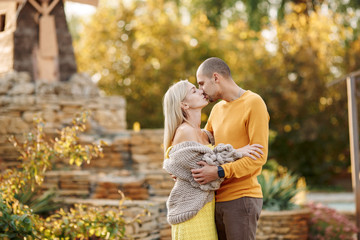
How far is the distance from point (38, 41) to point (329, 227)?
757cm

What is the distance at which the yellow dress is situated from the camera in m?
3.16

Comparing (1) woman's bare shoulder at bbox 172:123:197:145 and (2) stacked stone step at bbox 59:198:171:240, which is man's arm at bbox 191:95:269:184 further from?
(2) stacked stone step at bbox 59:198:171:240

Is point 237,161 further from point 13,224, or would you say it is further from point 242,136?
point 13,224

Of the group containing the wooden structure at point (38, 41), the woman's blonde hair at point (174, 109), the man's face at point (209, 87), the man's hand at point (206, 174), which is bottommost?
the man's hand at point (206, 174)

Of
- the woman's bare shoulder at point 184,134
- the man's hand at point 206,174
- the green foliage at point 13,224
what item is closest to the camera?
the man's hand at point 206,174

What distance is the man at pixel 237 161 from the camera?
313cm

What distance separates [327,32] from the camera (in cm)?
1703

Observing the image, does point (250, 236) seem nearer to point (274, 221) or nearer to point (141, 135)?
point (274, 221)

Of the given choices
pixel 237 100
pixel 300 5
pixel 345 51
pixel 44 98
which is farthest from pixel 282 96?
pixel 237 100

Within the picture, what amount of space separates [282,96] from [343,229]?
958 centimetres

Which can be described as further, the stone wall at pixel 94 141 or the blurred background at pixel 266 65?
the blurred background at pixel 266 65

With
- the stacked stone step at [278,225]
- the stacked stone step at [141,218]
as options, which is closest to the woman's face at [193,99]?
the stacked stone step at [141,218]

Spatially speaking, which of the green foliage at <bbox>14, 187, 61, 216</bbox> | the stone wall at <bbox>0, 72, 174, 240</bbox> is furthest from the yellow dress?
the green foliage at <bbox>14, 187, 61, 216</bbox>

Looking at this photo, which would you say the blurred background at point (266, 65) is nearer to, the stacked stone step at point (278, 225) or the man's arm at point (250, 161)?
the stacked stone step at point (278, 225)
